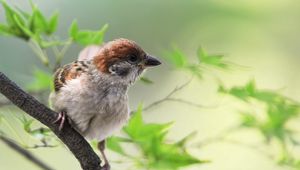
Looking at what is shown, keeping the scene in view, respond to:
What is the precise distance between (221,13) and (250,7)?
14cm

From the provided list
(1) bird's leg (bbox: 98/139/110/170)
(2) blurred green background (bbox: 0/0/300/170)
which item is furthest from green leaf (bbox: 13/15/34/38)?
(2) blurred green background (bbox: 0/0/300/170)

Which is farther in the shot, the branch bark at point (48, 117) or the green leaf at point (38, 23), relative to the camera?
the green leaf at point (38, 23)

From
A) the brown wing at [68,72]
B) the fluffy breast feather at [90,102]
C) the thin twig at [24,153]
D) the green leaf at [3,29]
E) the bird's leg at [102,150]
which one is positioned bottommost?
the bird's leg at [102,150]

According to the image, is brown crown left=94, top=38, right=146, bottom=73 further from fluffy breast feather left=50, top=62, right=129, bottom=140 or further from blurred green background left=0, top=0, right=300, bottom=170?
blurred green background left=0, top=0, right=300, bottom=170

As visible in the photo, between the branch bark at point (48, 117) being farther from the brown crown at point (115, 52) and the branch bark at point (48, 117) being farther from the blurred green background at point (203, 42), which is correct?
the blurred green background at point (203, 42)

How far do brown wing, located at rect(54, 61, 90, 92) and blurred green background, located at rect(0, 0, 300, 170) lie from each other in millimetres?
1350

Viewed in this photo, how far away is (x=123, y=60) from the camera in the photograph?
1261 millimetres

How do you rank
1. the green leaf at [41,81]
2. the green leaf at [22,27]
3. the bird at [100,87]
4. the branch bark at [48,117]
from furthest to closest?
the green leaf at [41,81] → the bird at [100,87] → the green leaf at [22,27] → the branch bark at [48,117]

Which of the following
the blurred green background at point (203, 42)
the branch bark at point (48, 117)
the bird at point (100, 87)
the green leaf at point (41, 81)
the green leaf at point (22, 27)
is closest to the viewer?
the branch bark at point (48, 117)

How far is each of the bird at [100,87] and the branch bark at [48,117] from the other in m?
0.09

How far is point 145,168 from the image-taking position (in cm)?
112

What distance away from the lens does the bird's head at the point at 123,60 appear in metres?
1.26

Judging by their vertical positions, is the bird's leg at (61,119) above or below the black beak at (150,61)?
below

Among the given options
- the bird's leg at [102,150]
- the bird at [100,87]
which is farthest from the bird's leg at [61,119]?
the bird's leg at [102,150]
